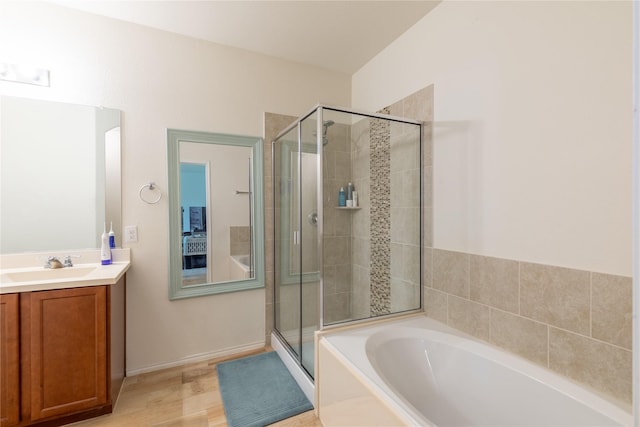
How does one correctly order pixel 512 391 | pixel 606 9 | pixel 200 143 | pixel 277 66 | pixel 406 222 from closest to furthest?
pixel 606 9, pixel 512 391, pixel 406 222, pixel 200 143, pixel 277 66

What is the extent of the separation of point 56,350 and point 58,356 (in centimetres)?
3

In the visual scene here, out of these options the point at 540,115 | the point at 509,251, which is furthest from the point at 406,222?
the point at 540,115

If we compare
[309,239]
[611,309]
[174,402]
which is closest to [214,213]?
[309,239]

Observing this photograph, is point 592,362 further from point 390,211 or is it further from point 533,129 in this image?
point 390,211

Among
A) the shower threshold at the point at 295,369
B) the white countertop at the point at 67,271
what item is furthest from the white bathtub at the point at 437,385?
the white countertop at the point at 67,271

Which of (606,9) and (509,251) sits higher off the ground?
(606,9)

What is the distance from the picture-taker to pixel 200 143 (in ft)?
7.49

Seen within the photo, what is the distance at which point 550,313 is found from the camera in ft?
4.24

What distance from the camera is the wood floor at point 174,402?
163 cm

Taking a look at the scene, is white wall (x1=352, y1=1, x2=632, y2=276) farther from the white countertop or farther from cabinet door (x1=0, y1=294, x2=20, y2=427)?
cabinet door (x1=0, y1=294, x2=20, y2=427)

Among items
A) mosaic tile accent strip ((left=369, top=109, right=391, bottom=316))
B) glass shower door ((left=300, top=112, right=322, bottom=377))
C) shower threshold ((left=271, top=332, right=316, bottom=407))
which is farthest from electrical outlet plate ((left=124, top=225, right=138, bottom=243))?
mosaic tile accent strip ((left=369, top=109, right=391, bottom=316))

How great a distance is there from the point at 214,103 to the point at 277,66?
0.68 meters

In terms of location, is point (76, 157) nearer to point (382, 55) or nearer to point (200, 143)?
point (200, 143)

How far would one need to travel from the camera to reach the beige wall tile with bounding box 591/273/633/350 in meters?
1.06
